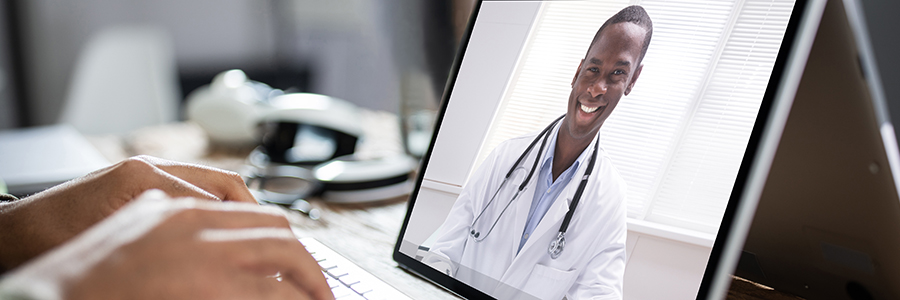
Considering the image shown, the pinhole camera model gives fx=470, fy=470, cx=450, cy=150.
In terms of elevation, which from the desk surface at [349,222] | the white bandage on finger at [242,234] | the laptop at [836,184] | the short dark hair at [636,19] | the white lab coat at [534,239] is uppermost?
the short dark hair at [636,19]

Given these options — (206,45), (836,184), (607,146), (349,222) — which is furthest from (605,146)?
(206,45)

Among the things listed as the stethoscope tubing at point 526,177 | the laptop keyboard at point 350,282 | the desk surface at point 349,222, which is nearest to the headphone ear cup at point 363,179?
the desk surface at point 349,222

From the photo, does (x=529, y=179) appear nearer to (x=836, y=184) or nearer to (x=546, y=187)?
(x=546, y=187)

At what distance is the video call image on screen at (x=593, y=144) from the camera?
31cm

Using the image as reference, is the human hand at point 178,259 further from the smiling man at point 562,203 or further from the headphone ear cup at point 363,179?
the headphone ear cup at point 363,179

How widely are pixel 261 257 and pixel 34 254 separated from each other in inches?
11.4

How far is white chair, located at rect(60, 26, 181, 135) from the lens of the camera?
1.94m

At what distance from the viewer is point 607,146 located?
36cm

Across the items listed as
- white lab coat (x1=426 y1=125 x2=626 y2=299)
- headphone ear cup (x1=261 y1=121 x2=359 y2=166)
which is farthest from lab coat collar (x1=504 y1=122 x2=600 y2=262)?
headphone ear cup (x1=261 y1=121 x2=359 y2=166)

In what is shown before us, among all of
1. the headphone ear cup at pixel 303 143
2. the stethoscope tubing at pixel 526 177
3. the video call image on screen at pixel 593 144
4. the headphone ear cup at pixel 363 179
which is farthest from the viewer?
the headphone ear cup at pixel 303 143

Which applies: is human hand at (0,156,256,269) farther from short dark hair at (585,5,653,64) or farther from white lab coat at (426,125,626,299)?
short dark hair at (585,5,653,64)

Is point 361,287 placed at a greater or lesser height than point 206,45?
Answer: lesser

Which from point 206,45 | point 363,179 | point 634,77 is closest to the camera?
point 634,77

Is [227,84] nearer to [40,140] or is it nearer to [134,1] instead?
[40,140]
